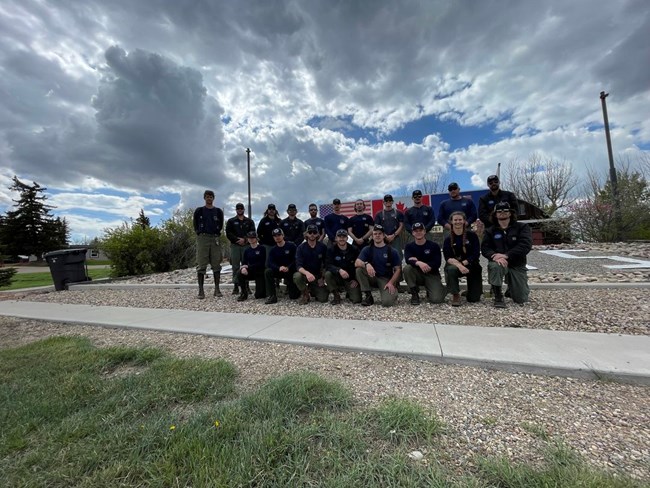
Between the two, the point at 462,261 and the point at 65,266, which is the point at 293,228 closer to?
the point at 462,261

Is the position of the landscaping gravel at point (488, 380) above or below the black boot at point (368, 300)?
below

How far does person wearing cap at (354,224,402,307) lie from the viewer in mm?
4793

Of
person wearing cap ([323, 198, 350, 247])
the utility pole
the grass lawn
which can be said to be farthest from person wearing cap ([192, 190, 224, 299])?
the utility pole

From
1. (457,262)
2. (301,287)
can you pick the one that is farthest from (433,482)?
(301,287)

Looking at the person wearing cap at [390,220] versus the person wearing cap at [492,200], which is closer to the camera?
the person wearing cap at [492,200]

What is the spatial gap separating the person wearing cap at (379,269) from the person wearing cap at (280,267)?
135cm

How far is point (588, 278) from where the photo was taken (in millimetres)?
5516

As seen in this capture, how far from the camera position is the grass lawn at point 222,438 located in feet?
4.59

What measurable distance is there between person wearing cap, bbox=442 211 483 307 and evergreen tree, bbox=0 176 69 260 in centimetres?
4807

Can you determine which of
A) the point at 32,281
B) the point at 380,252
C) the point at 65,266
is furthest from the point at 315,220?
the point at 32,281

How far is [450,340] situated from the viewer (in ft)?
10.1

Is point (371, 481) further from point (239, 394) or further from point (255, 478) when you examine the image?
point (239, 394)

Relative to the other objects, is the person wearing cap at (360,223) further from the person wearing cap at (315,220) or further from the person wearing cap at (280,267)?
the person wearing cap at (280,267)

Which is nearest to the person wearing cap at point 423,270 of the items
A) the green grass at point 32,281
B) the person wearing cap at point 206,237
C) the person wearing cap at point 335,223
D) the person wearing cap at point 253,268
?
the person wearing cap at point 335,223
